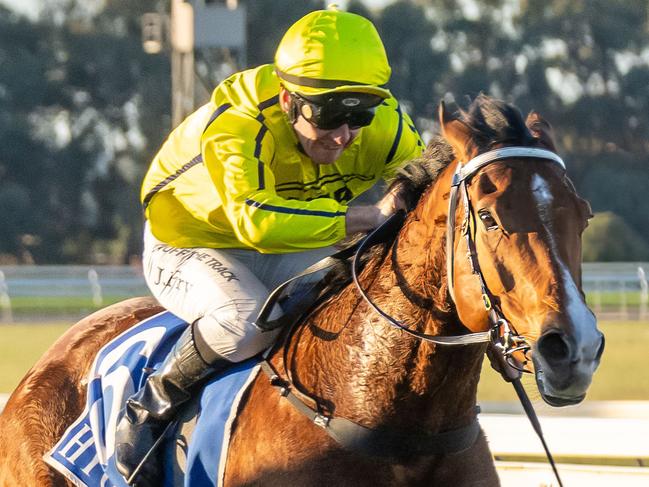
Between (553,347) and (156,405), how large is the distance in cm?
144

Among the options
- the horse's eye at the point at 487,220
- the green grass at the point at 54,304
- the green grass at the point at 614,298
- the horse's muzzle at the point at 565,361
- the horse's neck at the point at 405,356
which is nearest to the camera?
the horse's muzzle at the point at 565,361

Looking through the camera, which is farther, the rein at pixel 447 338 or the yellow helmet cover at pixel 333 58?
the yellow helmet cover at pixel 333 58

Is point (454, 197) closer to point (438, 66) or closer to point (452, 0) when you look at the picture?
point (438, 66)

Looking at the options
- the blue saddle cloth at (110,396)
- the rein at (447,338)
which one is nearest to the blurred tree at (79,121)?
the blue saddle cloth at (110,396)

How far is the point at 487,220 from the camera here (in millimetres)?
2832

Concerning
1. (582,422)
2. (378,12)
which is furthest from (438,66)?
(582,422)

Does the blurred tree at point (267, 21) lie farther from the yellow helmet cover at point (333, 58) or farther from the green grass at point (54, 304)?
the yellow helmet cover at point (333, 58)

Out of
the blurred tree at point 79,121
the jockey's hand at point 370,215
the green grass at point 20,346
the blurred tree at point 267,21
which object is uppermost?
the jockey's hand at point 370,215

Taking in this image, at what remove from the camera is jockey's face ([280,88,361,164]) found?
11.7ft

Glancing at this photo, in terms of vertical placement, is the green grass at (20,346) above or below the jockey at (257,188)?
below

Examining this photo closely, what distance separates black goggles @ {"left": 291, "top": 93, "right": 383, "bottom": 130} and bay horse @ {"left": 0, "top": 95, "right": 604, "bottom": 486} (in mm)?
242

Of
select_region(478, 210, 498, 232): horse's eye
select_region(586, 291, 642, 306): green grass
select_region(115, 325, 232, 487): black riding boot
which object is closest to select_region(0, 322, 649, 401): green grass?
select_region(586, 291, 642, 306): green grass

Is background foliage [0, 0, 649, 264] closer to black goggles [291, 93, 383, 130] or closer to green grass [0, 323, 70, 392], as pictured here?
green grass [0, 323, 70, 392]

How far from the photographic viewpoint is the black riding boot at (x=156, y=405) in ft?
11.8
